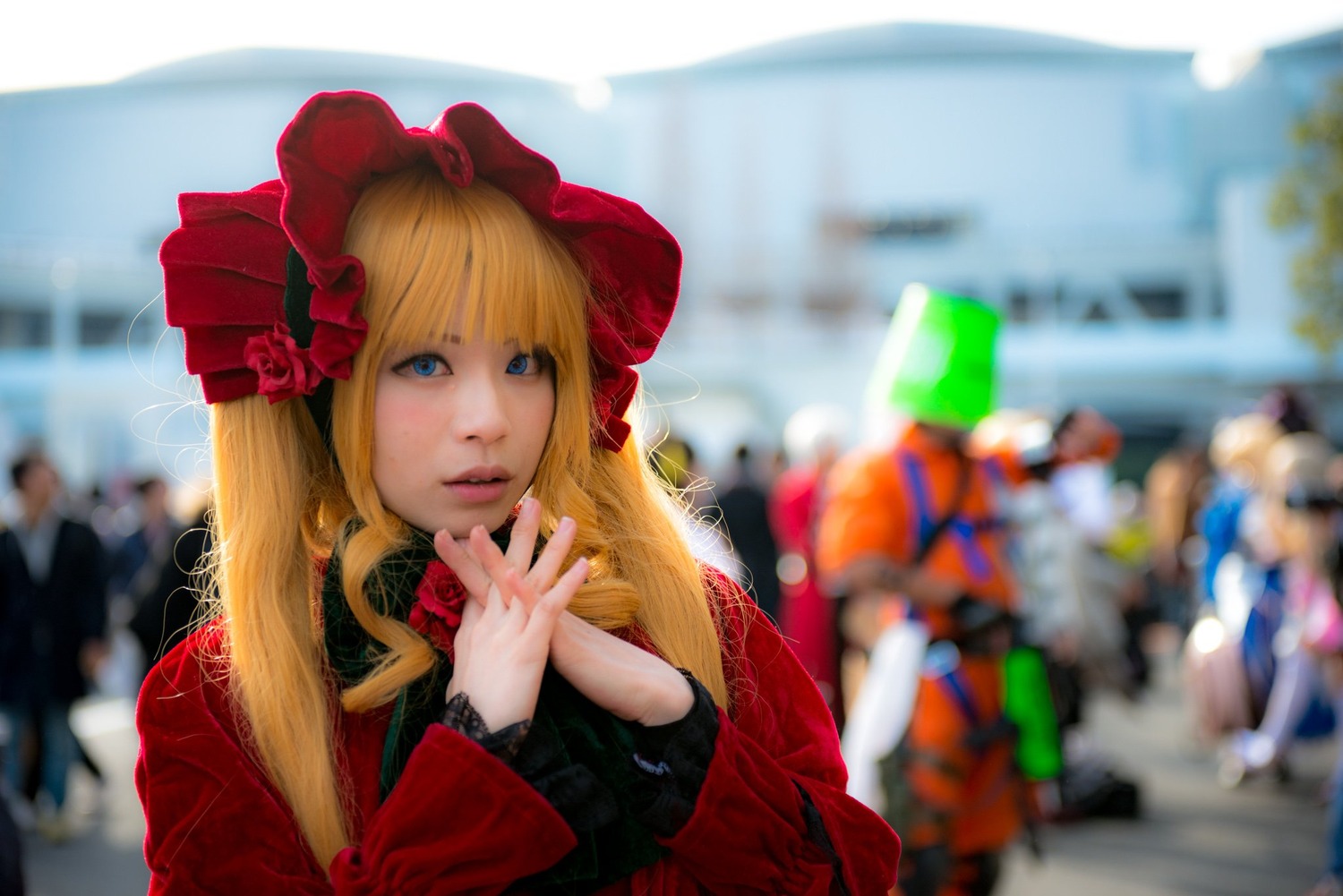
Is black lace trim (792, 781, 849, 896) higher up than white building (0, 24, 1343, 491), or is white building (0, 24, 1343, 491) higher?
white building (0, 24, 1343, 491)

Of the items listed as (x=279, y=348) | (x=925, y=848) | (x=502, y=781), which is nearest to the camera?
(x=502, y=781)

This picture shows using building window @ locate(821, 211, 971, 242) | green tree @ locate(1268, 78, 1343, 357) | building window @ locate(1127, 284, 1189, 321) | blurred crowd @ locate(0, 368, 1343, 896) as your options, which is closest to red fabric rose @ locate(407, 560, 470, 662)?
blurred crowd @ locate(0, 368, 1343, 896)

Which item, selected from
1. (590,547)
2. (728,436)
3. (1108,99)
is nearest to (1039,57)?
(1108,99)

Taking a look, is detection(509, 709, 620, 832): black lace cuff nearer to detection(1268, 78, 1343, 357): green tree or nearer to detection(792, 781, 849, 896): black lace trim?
detection(792, 781, 849, 896): black lace trim

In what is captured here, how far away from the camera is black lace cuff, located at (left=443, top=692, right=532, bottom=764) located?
1213mm

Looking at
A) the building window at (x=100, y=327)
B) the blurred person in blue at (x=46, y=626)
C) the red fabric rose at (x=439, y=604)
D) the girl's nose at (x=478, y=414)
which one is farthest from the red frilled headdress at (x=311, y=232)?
the building window at (x=100, y=327)

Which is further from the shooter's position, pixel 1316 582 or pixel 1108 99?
pixel 1108 99

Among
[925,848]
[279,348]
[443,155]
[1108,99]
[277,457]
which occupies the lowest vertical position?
[925,848]

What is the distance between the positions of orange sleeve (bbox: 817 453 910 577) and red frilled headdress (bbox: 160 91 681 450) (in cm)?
232

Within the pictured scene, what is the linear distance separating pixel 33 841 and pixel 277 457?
502 centimetres

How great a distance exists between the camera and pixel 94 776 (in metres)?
6.18

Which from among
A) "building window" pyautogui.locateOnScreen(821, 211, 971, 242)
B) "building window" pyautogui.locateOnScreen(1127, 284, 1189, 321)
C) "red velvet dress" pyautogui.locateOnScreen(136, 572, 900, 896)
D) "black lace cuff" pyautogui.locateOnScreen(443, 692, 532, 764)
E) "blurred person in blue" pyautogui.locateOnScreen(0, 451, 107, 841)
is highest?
"building window" pyautogui.locateOnScreen(821, 211, 971, 242)

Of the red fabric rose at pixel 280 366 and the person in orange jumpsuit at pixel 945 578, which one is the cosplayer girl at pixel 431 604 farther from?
the person in orange jumpsuit at pixel 945 578

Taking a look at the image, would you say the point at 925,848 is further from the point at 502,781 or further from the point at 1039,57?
the point at 1039,57
